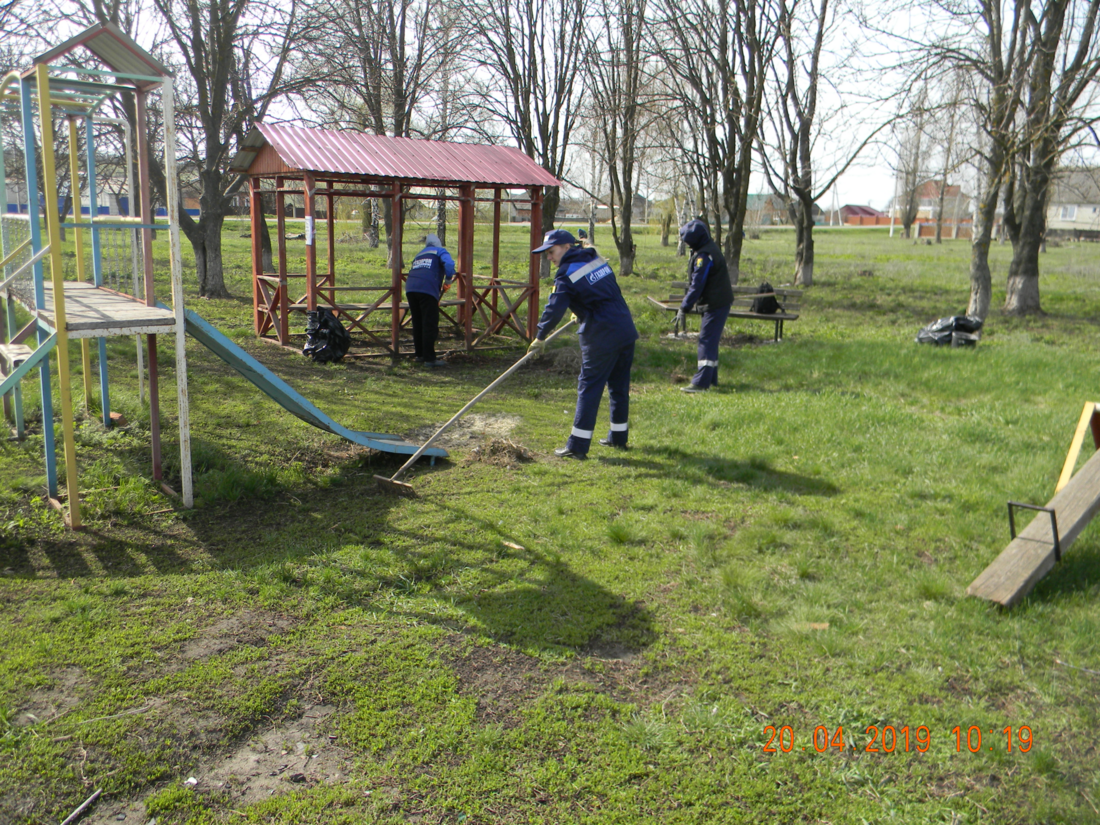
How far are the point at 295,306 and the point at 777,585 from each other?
907 centimetres

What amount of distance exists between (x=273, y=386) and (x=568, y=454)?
244cm

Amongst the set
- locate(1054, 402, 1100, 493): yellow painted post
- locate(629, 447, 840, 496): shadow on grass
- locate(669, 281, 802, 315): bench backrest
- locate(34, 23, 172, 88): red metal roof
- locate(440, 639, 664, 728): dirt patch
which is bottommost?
locate(440, 639, 664, 728): dirt patch

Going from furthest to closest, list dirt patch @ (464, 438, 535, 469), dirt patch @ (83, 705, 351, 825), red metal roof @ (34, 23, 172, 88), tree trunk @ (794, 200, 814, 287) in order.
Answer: tree trunk @ (794, 200, 814, 287) → dirt patch @ (464, 438, 535, 469) → red metal roof @ (34, 23, 172, 88) → dirt patch @ (83, 705, 351, 825)

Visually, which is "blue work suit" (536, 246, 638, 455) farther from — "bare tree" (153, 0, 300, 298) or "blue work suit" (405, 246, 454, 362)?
"bare tree" (153, 0, 300, 298)

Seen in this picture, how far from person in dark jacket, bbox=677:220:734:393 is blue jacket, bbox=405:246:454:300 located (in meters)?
3.46

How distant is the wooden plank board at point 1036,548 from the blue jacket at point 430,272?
821 cm

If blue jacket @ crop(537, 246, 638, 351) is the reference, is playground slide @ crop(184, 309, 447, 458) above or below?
below

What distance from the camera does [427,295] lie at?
11.1m

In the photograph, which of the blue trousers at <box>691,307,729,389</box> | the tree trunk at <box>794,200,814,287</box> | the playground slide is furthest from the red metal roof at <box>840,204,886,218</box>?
the playground slide

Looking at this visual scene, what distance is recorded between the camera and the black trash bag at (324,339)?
11.0m

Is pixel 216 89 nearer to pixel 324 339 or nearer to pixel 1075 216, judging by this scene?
pixel 324 339

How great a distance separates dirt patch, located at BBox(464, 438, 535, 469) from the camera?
21.6 feet

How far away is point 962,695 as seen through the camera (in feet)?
11.1

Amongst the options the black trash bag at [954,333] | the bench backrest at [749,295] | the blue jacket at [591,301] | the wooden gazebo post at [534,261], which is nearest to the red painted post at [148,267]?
the blue jacket at [591,301]
